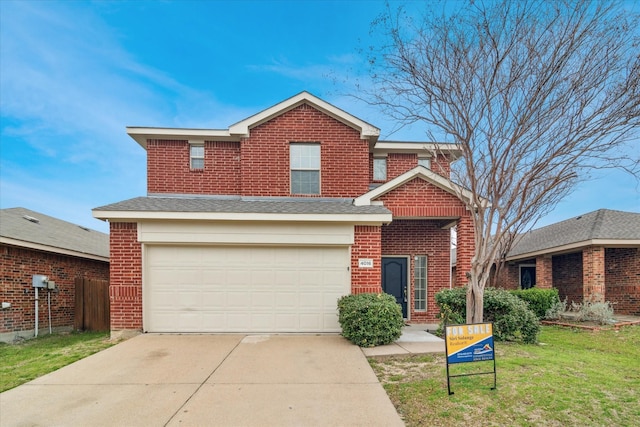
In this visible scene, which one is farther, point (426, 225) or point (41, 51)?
point (426, 225)

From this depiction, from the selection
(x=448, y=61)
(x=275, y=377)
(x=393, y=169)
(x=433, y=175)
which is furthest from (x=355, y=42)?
(x=275, y=377)

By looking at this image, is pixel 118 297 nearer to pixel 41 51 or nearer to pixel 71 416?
pixel 71 416

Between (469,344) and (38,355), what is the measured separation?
8.78m

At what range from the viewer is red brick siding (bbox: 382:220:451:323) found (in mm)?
11312

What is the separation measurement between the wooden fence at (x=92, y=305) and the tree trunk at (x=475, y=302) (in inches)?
416

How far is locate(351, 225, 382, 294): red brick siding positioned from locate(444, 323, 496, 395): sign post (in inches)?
153

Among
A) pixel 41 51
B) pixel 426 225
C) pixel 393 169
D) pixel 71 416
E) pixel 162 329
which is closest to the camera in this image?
pixel 71 416

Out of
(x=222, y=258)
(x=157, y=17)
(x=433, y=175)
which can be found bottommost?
(x=222, y=258)

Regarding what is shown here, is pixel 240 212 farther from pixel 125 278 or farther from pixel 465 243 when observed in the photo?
pixel 465 243

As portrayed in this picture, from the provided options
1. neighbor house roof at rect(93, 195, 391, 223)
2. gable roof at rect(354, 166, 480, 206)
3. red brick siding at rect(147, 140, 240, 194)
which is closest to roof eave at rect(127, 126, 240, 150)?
red brick siding at rect(147, 140, 240, 194)

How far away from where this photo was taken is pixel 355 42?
25.5 ft

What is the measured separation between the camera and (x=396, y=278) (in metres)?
11.4

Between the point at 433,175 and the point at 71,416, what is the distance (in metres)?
9.25

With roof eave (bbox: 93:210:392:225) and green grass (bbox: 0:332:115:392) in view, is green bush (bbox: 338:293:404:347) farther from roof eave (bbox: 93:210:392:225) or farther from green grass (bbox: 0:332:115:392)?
green grass (bbox: 0:332:115:392)
